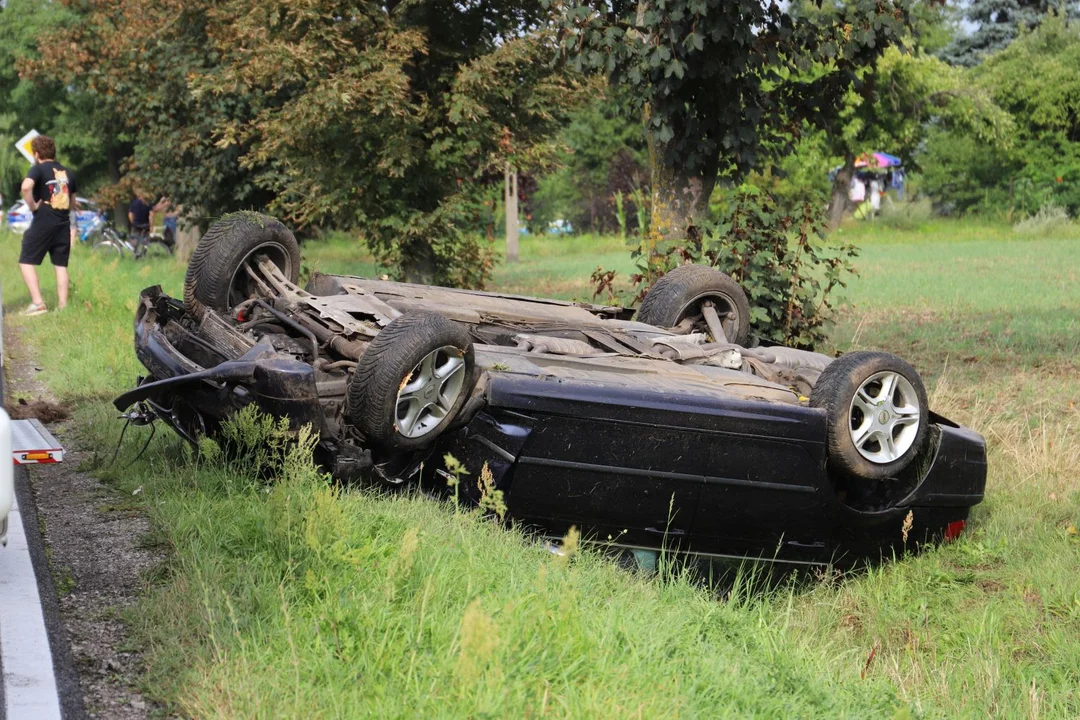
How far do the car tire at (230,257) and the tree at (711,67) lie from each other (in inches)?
163

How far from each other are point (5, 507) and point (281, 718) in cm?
126

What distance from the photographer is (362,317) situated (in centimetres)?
622

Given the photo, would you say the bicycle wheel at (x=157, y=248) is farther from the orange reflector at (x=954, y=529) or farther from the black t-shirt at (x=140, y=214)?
the orange reflector at (x=954, y=529)

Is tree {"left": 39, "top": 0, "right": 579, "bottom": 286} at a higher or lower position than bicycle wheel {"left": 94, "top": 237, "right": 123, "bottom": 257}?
higher

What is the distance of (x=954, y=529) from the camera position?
657 cm

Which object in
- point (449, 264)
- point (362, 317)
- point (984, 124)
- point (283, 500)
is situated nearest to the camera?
point (283, 500)

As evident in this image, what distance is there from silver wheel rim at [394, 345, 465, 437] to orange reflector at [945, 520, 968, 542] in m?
2.84

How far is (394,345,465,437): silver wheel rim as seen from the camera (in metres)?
5.27

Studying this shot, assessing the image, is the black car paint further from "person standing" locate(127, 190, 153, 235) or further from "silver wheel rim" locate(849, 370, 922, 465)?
"person standing" locate(127, 190, 153, 235)

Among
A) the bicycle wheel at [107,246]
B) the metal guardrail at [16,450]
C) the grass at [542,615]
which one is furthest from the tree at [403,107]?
the bicycle wheel at [107,246]

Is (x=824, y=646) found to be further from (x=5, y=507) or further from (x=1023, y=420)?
(x=1023, y=420)

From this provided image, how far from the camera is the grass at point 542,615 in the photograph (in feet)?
11.8

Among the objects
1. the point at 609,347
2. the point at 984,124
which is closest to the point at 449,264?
the point at 609,347

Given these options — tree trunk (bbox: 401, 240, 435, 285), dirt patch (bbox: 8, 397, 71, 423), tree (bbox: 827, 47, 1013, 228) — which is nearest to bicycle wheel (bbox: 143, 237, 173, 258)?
tree trunk (bbox: 401, 240, 435, 285)
